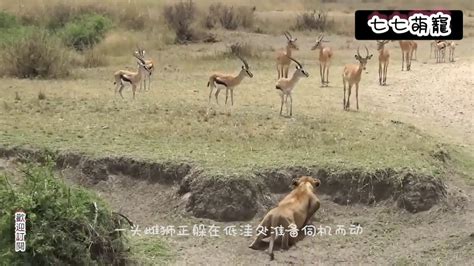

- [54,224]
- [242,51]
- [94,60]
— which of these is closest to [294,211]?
[54,224]

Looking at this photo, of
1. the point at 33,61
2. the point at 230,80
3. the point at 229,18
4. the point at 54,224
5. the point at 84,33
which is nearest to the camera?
the point at 54,224

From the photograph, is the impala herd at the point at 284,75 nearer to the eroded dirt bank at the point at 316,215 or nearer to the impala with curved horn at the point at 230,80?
the impala with curved horn at the point at 230,80

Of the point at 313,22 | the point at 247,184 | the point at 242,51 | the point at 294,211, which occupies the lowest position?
the point at 294,211

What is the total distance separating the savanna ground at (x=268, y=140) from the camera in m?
7.49

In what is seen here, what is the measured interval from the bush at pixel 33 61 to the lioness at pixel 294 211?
8.69m

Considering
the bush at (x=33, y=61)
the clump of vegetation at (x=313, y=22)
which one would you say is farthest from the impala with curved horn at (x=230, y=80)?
the clump of vegetation at (x=313, y=22)

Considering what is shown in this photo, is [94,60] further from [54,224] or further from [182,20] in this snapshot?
[54,224]

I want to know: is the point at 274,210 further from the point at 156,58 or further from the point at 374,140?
the point at 156,58

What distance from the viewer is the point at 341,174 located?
8508mm

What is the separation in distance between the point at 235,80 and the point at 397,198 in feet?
15.2

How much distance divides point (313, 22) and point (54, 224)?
2392 cm

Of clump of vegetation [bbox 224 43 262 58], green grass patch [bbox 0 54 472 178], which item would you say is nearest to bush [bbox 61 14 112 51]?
clump of vegetation [bbox 224 43 262 58]

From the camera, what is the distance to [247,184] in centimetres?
818

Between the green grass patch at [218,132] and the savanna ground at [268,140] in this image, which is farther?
the green grass patch at [218,132]
